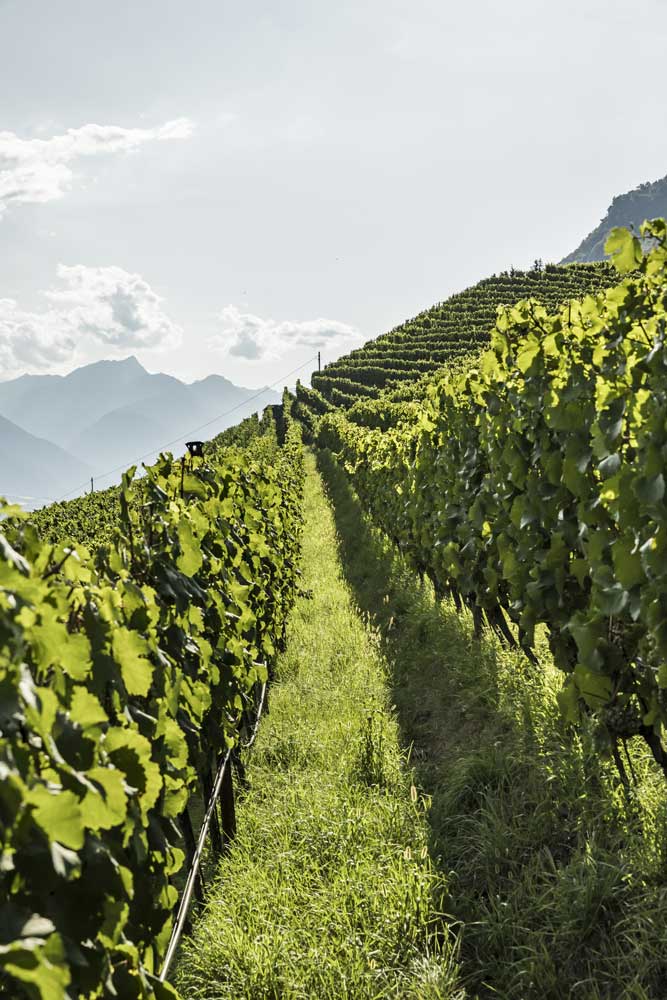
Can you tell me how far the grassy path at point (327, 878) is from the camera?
9.58 feet

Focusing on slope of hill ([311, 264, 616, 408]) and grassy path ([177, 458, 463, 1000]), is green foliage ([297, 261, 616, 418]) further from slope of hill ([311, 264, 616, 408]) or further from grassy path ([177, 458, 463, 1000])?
grassy path ([177, 458, 463, 1000])

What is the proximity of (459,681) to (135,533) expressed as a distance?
3.36 metres

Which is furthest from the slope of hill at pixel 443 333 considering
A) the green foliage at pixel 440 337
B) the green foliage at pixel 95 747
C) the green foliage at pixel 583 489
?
the green foliage at pixel 95 747

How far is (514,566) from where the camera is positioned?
4250 millimetres

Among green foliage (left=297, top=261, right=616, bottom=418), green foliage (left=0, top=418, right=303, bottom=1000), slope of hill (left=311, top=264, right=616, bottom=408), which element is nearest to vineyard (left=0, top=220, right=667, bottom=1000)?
green foliage (left=0, top=418, right=303, bottom=1000)

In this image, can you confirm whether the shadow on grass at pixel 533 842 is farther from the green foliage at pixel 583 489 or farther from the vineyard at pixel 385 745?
the green foliage at pixel 583 489

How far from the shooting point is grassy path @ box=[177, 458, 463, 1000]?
2920 mm

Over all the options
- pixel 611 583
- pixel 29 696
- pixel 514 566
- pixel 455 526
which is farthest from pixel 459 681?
pixel 29 696

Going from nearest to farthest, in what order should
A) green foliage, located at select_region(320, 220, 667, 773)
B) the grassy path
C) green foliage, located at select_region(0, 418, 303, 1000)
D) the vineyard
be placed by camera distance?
green foliage, located at select_region(0, 418, 303, 1000), the vineyard, green foliage, located at select_region(320, 220, 667, 773), the grassy path

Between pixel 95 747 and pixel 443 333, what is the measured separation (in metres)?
69.0

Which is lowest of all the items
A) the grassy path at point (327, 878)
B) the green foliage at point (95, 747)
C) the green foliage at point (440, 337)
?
the grassy path at point (327, 878)

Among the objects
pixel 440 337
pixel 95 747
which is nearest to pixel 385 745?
pixel 95 747

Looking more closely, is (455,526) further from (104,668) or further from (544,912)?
(104,668)

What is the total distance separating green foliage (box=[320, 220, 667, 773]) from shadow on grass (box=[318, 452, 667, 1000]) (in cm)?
40
